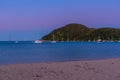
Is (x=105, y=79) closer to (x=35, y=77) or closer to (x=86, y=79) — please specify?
(x=86, y=79)

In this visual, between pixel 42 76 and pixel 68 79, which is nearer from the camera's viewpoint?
pixel 68 79

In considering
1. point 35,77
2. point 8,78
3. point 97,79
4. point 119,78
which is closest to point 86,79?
point 97,79

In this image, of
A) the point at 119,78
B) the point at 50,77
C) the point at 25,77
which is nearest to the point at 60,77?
the point at 50,77

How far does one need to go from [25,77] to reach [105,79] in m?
3.78

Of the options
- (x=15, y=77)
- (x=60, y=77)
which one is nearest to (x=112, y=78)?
(x=60, y=77)

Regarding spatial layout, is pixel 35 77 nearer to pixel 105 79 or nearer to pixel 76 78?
pixel 76 78

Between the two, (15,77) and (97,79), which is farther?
(15,77)

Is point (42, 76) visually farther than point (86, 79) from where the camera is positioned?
Yes

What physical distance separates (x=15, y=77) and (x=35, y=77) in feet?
3.12

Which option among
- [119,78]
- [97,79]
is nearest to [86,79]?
[97,79]

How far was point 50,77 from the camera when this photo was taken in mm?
15453

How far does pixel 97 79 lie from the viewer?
48.0 ft

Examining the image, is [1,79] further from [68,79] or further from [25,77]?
[68,79]

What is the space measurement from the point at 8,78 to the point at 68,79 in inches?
110
